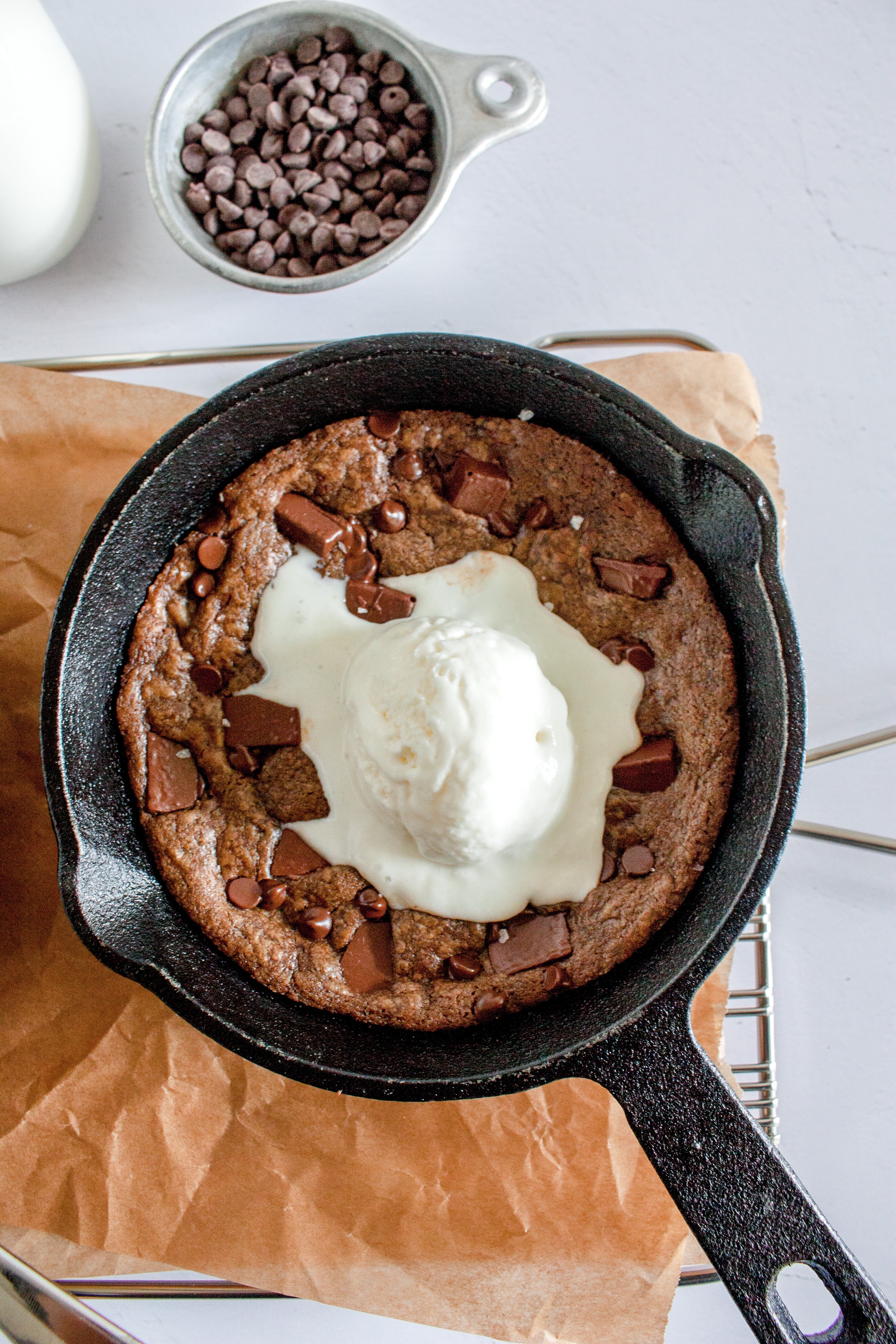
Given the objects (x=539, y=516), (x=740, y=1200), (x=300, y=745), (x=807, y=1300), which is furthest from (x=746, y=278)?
(x=807, y=1300)

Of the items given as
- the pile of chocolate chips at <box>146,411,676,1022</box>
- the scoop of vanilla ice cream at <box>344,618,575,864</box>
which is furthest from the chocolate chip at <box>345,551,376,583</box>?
the scoop of vanilla ice cream at <box>344,618,575,864</box>

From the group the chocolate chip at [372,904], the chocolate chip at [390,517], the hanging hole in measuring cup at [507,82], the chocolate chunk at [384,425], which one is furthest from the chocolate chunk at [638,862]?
the hanging hole in measuring cup at [507,82]

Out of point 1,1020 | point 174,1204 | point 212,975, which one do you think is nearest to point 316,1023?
point 212,975

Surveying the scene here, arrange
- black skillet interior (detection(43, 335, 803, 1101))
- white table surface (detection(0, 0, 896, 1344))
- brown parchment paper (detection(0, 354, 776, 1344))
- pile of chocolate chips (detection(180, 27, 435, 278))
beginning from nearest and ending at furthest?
black skillet interior (detection(43, 335, 803, 1101)) < brown parchment paper (detection(0, 354, 776, 1344)) < pile of chocolate chips (detection(180, 27, 435, 278)) < white table surface (detection(0, 0, 896, 1344))

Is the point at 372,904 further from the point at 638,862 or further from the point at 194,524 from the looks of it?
the point at 194,524

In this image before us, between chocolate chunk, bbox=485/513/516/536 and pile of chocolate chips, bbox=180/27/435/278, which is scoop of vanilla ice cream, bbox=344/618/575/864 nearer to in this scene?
chocolate chunk, bbox=485/513/516/536

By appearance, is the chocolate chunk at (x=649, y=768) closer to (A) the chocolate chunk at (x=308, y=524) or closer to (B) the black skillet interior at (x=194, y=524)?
(B) the black skillet interior at (x=194, y=524)

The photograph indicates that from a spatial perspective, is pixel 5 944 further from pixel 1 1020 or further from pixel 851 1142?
pixel 851 1142
